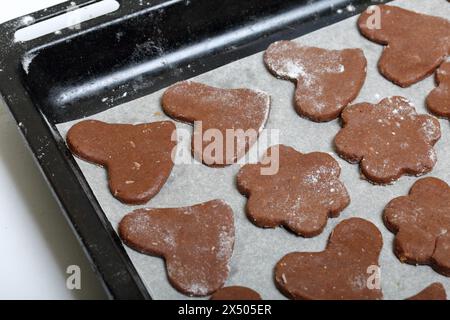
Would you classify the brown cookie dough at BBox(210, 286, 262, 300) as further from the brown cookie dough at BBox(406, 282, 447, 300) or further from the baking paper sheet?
the brown cookie dough at BBox(406, 282, 447, 300)

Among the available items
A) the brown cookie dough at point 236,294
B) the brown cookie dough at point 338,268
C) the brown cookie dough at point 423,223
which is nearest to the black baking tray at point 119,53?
the brown cookie dough at point 236,294

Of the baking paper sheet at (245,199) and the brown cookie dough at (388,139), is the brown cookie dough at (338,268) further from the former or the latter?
the brown cookie dough at (388,139)

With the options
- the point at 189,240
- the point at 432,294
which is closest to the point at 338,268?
the point at 432,294

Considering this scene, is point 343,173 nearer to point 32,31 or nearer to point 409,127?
point 409,127

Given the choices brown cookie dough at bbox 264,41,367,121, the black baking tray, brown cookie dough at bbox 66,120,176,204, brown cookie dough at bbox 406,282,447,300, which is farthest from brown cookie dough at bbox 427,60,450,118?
brown cookie dough at bbox 66,120,176,204

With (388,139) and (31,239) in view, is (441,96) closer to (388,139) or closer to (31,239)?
(388,139)
